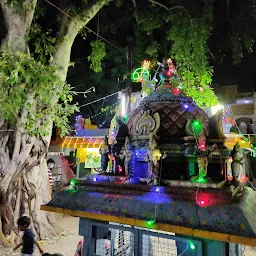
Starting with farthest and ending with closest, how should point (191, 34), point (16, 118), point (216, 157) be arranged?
point (191, 34) → point (16, 118) → point (216, 157)

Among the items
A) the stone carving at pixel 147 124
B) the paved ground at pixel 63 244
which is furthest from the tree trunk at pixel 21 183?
the stone carving at pixel 147 124

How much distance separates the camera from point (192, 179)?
431 cm

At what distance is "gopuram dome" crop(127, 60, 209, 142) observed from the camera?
15.6 feet

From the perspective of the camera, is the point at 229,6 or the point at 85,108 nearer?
the point at 229,6

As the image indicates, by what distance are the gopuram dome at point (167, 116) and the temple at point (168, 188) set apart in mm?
19

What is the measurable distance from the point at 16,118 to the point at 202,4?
31.4ft

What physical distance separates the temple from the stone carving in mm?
19

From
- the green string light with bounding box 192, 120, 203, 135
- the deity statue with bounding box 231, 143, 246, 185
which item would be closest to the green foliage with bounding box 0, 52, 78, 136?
the green string light with bounding box 192, 120, 203, 135

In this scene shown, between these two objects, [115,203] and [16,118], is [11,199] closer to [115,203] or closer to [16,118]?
[16,118]

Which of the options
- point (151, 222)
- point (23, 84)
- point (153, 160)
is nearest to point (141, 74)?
point (23, 84)

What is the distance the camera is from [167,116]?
508 cm

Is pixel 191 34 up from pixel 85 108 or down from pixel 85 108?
up

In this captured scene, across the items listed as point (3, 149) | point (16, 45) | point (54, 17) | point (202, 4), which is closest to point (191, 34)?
point (202, 4)

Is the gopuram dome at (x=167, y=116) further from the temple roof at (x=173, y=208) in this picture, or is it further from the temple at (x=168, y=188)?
the temple roof at (x=173, y=208)
